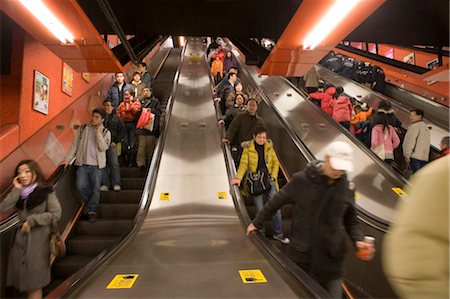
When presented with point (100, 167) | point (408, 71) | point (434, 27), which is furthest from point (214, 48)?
point (100, 167)

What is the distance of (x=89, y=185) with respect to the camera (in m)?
5.50

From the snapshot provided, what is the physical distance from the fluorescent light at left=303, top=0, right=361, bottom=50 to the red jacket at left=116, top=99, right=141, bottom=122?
3392 millimetres

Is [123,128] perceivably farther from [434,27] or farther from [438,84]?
[438,84]

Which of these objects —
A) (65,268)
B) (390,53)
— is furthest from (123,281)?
(390,53)

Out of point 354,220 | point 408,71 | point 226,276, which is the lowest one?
point 226,276

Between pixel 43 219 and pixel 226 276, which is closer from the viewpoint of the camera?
pixel 226 276

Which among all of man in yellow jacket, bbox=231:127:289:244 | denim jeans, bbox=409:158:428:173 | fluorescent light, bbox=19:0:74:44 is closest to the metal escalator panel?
man in yellow jacket, bbox=231:127:289:244

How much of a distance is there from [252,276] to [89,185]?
11.4 feet

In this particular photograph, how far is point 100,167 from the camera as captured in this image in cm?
548

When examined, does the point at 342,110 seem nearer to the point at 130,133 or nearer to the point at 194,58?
the point at 130,133

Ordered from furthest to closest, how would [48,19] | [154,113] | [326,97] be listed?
[326,97], [154,113], [48,19]

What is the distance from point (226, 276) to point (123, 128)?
418 cm

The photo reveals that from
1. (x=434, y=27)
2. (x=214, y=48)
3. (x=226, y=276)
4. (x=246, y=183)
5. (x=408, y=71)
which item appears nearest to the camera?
(x=226, y=276)

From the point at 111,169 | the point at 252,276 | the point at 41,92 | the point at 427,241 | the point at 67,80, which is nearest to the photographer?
the point at 427,241
